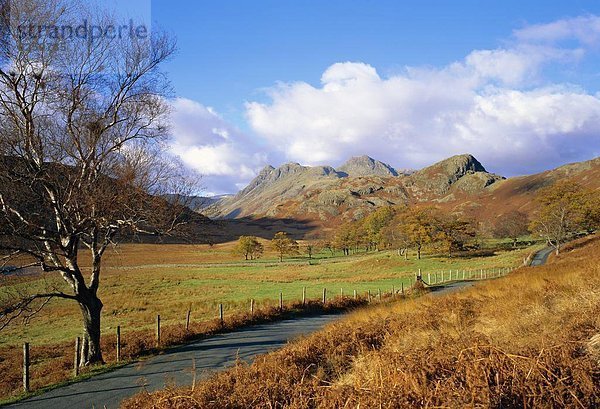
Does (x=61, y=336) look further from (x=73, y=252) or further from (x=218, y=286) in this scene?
(x=218, y=286)

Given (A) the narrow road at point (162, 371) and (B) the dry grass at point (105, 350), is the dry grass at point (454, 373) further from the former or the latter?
(B) the dry grass at point (105, 350)

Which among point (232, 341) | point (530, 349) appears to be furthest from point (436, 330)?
point (232, 341)

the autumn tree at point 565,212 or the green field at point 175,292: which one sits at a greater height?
the autumn tree at point 565,212

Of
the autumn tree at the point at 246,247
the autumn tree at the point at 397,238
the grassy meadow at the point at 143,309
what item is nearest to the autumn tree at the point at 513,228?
the autumn tree at the point at 397,238

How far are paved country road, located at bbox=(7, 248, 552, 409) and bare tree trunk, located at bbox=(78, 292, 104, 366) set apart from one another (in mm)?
1292

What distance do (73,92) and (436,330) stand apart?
12.6m

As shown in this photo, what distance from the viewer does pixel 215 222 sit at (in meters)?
14.3

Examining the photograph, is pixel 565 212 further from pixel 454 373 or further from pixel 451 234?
pixel 454 373

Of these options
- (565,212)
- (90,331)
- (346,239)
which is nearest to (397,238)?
(565,212)

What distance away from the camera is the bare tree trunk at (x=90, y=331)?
14.1 metres

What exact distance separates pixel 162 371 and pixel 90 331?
3411 mm

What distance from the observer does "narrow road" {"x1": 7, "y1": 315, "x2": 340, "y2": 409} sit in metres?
10.5

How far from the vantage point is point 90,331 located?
47.1 feet

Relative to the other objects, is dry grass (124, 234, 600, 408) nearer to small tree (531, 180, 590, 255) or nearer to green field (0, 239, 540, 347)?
green field (0, 239, 540, 347)
